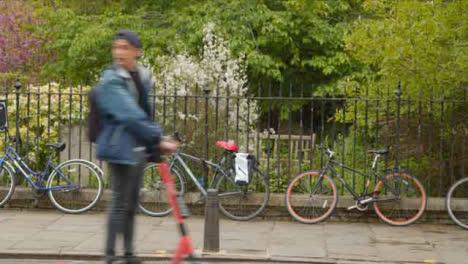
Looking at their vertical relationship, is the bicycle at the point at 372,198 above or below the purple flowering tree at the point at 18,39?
below

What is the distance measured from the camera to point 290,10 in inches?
906

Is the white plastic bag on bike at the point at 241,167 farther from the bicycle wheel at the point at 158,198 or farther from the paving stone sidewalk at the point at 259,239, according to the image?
the bicycle wheel at the point at 158,198

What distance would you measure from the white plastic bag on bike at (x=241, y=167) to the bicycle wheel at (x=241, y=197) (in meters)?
0.11

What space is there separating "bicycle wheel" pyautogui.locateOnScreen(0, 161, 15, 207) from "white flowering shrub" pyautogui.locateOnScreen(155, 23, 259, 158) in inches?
85.2

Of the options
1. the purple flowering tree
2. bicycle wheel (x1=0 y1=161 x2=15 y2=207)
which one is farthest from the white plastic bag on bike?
the purple flowering tree

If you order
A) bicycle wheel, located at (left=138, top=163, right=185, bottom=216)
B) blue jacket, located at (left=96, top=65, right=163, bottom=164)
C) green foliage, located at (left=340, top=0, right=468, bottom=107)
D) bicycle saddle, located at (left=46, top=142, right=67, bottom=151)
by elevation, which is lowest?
bicycle wheel, located at (left=138, top=163, right=185, bottom=216)

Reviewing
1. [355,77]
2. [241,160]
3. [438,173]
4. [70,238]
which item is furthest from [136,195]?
[355,77]

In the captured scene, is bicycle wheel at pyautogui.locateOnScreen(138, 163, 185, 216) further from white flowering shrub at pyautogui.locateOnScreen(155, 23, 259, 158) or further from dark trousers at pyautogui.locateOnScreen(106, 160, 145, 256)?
dark trousers at pyautogui.locateOnScreen(106, 160, 145, 256)

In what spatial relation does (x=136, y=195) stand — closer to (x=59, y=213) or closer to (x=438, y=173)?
(x=59, y=213)

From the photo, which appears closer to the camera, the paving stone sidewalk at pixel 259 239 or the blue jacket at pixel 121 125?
the blue jacket at pixel 121 125

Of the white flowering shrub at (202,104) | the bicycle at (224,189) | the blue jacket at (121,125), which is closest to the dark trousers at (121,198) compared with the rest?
the blue jacket at (121,125)

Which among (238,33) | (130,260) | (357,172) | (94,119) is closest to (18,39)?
(238,33)

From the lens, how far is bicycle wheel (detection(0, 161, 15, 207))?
36.8 ft

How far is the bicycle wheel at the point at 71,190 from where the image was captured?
11211 mm
